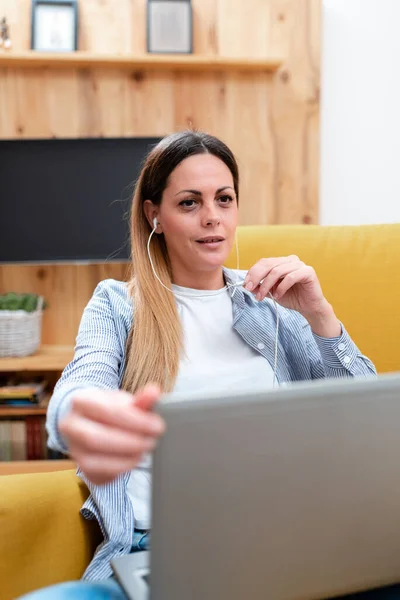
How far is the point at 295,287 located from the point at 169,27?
5.75ft

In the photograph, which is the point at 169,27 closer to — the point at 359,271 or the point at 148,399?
the point at 359,271

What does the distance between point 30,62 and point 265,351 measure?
71.1 inches

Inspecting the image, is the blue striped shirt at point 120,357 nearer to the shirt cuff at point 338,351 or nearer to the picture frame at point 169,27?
the shirt cuff at point 338,351

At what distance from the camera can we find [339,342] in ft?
3.78

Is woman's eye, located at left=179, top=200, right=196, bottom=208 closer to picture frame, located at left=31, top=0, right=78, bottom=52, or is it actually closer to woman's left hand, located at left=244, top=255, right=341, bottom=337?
woman's left hand, located at left=244, top=255, right=341, bottom=337

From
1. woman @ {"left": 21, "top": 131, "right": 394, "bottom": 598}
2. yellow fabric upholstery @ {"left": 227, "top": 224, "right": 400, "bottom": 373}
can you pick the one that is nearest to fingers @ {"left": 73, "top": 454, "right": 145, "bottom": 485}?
woman @ {"left": 21, "top": 131, "right": 394, "bottom": 598}

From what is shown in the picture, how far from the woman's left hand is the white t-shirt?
0.40ft

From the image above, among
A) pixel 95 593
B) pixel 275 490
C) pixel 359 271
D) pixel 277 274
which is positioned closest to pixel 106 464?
pixel 275 490

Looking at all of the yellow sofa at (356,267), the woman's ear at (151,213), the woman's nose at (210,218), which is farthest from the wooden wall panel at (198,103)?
the woman's nose at (210,218)

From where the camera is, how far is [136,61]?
241 cm

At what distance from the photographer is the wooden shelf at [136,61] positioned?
2.38 metres

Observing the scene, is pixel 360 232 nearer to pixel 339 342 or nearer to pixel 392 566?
pixel 339 342

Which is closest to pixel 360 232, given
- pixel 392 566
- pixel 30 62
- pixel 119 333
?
pixel 119 333

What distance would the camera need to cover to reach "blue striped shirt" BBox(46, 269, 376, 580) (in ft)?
3.18
